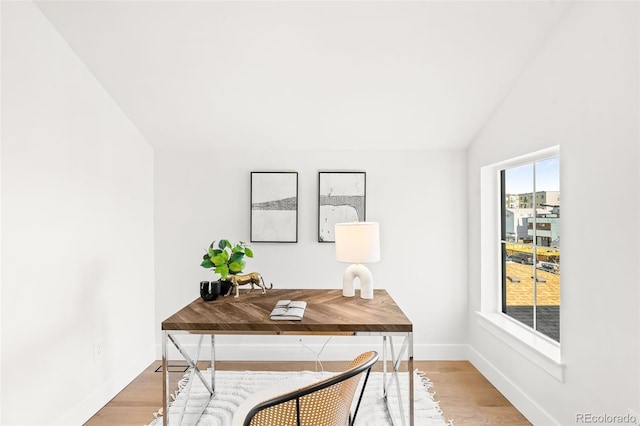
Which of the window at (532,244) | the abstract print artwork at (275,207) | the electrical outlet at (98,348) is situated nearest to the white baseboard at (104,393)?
the electrical outlet at (98,348)

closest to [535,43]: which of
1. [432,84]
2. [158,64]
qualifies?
[432,84]

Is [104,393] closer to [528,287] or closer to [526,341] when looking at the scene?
[526,341]

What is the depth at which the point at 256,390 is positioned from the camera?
2.68 m

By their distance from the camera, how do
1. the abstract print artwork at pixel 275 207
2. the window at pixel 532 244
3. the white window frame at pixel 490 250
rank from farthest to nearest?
the abstract print artwork at pixel 275 207, the white window frame at pixel 490 250, the window at pixel 532 244

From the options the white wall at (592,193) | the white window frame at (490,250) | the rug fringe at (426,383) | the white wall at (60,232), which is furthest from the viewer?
the white window frame at (490,250)

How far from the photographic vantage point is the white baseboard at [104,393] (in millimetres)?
2211

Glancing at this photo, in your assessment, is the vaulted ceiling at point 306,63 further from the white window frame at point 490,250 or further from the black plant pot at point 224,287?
the black plant pot at point 224,287

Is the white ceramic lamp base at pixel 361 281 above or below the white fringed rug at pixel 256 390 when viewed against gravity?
above

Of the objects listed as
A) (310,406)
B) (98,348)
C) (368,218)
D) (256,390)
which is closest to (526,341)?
(368,218)

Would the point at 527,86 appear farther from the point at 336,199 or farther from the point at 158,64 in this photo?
the point at 158,64

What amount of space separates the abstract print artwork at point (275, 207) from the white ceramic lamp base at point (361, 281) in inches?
35.9

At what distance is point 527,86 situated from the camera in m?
2.33

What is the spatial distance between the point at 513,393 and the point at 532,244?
1.01 metres

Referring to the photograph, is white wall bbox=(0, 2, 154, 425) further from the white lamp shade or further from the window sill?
the window sill
